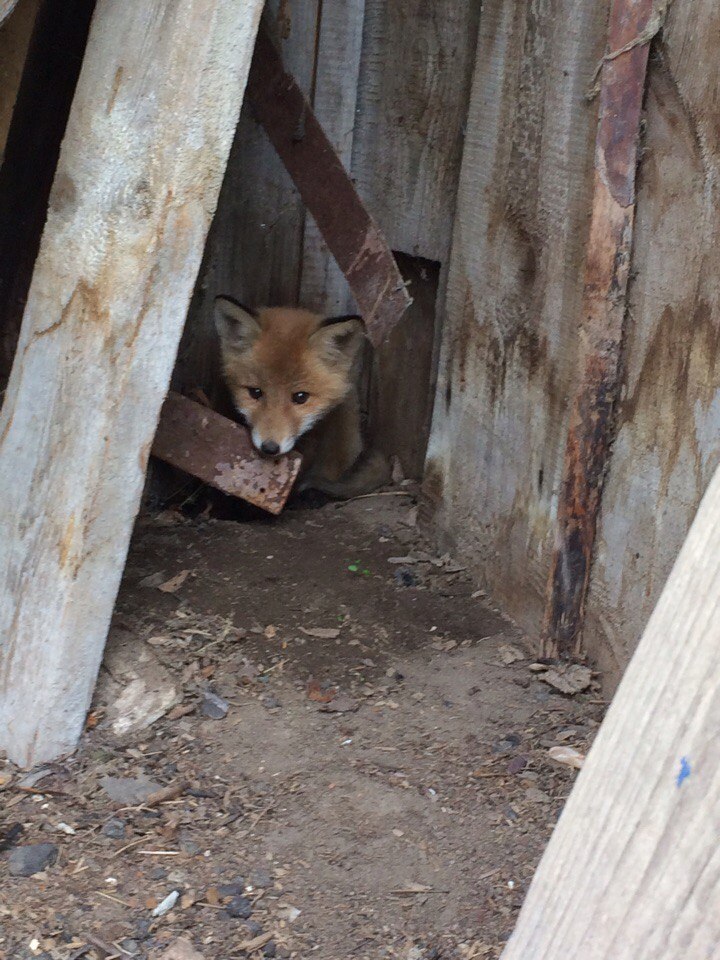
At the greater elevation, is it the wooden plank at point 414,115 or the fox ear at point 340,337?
the wooden plank at point 414,115

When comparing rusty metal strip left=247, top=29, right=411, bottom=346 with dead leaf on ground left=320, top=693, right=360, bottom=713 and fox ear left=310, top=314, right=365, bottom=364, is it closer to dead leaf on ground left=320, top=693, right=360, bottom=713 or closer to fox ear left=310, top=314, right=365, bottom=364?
fox ear left=310, top=314, right=365, bottom=364

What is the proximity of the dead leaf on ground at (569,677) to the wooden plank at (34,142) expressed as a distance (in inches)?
75.1

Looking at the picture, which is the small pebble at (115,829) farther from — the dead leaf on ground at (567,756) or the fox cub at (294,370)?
the fox cub at (294,370)

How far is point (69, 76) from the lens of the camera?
2.90 meters

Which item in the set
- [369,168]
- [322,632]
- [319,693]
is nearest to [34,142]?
[369,168]

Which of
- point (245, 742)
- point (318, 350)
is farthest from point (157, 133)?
point (318, 350)

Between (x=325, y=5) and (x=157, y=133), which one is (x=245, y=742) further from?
(x=325, y=5)

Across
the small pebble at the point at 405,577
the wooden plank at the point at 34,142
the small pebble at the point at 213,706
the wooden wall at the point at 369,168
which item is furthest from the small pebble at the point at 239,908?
the wooden wall at the point at 369,168

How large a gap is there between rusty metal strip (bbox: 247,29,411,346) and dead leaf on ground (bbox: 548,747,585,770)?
129 centimetres

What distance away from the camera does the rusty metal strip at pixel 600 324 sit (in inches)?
93.4

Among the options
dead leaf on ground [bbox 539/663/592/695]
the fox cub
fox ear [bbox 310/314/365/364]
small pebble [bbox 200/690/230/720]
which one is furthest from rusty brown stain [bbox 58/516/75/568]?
fox ear [bbox 310/314/365/364]

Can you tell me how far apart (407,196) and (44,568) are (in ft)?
6.88

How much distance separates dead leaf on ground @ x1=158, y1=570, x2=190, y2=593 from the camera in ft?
9.89

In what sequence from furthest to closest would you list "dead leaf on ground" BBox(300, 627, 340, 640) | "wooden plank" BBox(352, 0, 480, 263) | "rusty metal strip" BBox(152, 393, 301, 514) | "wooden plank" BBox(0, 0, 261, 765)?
"wooden plank" BBox(352, 0, 480, 263)
"rusty metal strip" BBox(152, 393, 301, 514)
"dead leaf on ground" BBox(300, 627, 340, 640)
"wooden plank" BBox(0, 0, 261, 765)
